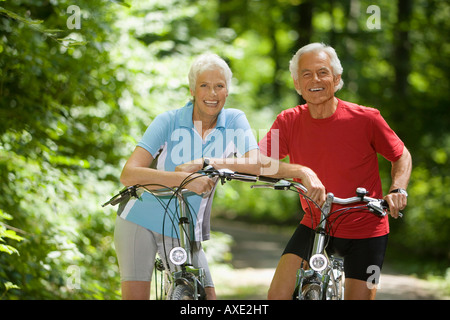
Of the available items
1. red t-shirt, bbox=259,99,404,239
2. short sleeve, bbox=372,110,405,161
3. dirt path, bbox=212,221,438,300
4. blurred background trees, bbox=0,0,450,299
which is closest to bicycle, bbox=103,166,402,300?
red t-shirt, bbox=259,99,404,239

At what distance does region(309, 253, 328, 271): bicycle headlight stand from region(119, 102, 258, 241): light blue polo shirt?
550 mm

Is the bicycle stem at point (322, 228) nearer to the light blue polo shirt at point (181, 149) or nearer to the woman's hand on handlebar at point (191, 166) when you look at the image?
the light blue polo shirt at point (181, 149)

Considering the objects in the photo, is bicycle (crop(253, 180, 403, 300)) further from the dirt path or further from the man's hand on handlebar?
the dirt path

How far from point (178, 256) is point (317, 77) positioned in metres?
1.14

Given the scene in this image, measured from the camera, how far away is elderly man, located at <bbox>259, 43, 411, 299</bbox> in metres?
3.11

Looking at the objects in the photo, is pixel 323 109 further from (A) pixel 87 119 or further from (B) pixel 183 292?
(A) pixel 87 119

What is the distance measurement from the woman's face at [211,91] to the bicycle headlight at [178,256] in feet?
2.26

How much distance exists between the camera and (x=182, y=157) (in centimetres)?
306

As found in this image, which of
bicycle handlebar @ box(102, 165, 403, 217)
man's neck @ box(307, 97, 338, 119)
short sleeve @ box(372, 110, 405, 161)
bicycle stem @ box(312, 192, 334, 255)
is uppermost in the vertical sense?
man's neck @ box(307, 97, 338, 119)
